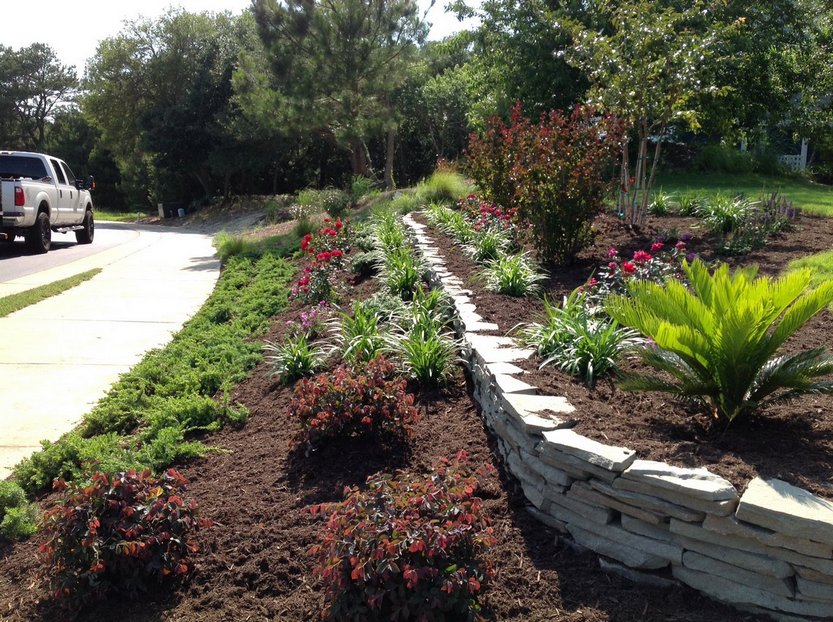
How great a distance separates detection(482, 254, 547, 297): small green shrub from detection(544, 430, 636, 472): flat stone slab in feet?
9.91

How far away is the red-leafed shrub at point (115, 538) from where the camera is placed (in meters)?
3.12

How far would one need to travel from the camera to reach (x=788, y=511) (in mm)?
2613

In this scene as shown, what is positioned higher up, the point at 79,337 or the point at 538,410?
the point at 538,410

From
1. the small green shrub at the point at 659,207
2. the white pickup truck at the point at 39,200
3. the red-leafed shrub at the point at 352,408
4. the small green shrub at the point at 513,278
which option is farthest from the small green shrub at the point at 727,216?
the white pickup truck at the point at 39,200

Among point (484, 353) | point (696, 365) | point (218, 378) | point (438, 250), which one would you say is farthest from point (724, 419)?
point (438, 250)

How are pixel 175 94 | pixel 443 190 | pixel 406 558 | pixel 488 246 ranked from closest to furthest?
pixel 406 558
pixel 488 246
pixel 443 190
pixel 175 94

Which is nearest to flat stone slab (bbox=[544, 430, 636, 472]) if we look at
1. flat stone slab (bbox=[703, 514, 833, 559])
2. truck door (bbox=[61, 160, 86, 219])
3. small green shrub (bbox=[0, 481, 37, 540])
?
flat stone slab (bbox=[703, 514, 833, 559])

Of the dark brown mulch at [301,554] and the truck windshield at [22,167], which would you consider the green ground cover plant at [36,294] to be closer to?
the dark brown mulch at [301,554]

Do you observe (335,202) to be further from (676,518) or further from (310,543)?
(676,518)

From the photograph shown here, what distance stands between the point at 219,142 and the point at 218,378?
28170 mm

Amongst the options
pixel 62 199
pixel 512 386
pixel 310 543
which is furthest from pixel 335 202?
pixel 310 543

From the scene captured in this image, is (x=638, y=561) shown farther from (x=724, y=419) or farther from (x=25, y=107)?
(x=25, y=107)

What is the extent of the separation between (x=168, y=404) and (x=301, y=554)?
90.2 inches

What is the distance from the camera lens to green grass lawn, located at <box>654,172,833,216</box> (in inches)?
482
